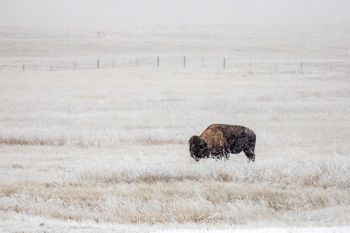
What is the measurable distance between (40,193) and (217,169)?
3.94 metres

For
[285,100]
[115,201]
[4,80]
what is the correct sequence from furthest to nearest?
[4,80], [285,100], [115,201]

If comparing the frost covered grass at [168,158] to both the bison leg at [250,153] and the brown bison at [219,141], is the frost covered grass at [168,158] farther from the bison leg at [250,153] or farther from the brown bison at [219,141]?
the brown bison at [219,141]

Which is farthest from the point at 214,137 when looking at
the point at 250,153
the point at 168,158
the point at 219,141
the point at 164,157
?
the point at 164,157

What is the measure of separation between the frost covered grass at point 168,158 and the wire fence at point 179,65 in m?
17.9

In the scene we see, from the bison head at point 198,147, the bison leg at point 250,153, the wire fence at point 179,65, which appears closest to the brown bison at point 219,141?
the bison head at point 198,147

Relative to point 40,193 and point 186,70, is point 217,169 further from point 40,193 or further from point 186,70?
point 186,70

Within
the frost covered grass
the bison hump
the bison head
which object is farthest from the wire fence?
the bison head

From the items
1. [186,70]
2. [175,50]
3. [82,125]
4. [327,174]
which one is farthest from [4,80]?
[175,50]

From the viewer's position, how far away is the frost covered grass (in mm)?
11391

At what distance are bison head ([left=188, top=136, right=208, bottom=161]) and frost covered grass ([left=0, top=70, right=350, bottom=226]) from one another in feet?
1.54

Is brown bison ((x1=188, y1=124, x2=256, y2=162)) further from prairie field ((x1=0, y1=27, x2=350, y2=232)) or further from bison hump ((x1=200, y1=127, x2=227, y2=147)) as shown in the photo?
prairie field ((x1=0, y1=27, x2=350, y2=232))

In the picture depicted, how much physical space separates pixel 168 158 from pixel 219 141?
2852 mm

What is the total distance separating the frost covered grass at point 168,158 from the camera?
11.4 meters

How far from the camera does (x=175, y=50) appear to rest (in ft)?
260
